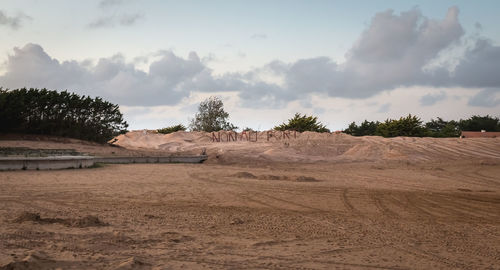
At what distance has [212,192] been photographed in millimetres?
10266

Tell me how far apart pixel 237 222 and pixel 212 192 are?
11.9ft

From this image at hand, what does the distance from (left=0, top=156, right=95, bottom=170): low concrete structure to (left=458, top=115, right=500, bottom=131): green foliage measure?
178 feet

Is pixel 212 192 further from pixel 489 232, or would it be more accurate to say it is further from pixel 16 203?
pixel 489 232

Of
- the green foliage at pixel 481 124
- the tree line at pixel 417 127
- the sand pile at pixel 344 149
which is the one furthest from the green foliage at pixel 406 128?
the green foliage at pixel 481 124

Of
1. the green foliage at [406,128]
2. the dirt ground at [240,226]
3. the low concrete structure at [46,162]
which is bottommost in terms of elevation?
the dirt ground at [240,226]

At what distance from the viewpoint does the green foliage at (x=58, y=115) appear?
25.2 metres

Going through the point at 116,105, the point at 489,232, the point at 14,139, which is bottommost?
the point at 489,232

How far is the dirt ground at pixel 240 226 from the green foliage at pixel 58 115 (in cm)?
1546

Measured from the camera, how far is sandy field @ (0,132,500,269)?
15.1ft

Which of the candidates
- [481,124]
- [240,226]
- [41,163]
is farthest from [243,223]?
[481,124]

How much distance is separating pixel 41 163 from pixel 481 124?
56297 mm

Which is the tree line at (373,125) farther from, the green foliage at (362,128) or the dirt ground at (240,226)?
the dirt ground at (240,226)

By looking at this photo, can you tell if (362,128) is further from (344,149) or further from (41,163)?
(41,163)

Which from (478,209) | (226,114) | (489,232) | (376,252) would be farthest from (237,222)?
(226,114)
